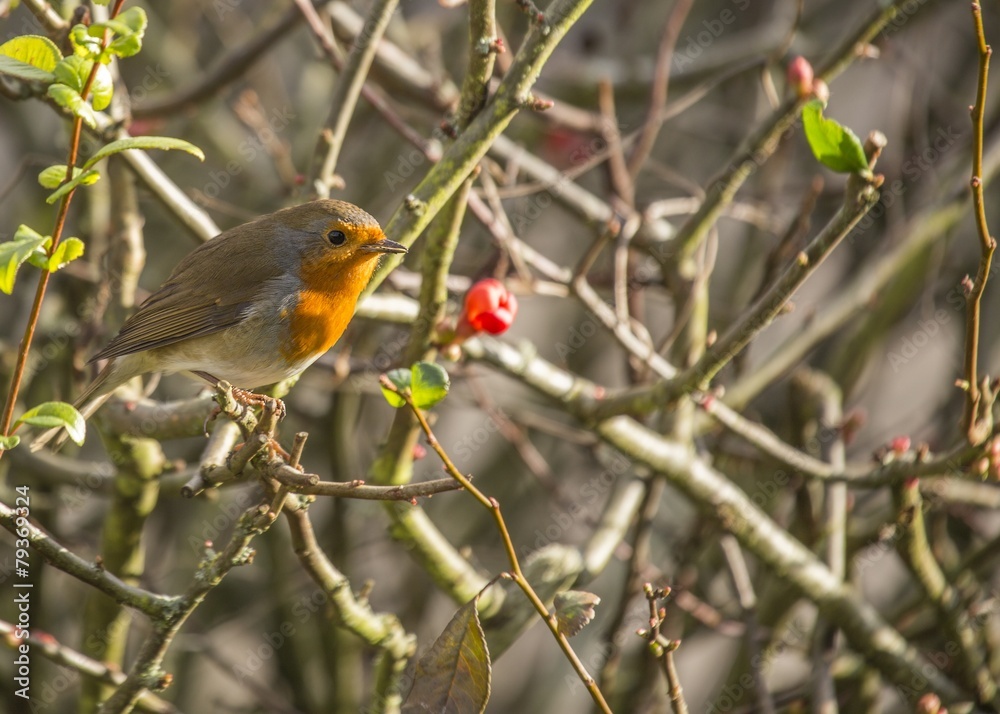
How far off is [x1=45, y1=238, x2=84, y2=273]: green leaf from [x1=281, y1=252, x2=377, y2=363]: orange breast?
1.05m

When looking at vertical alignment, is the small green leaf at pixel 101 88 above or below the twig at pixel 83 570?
above

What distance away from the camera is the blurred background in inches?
135

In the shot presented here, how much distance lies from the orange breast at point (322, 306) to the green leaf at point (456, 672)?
1074mm

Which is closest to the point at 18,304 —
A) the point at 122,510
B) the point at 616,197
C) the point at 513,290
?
the point at 122,510

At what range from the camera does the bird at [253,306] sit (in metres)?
2.73

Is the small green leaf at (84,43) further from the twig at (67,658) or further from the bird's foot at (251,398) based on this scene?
the twig at (67,658)

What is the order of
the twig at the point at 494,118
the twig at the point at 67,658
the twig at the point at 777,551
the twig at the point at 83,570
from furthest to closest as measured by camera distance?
the twig at the point at 777,551 < the twig at the point at 67,658 < the twig at the point at 494,118 < the twig at the point at 83,570

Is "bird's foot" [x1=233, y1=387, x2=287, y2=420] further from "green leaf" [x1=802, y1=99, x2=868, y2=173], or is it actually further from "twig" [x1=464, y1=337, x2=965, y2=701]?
"green leaf" [x1=802, y1=99, x2=868, y2=173]

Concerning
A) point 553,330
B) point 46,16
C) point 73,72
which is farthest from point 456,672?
point 553,330

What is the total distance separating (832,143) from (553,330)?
11.1 ft

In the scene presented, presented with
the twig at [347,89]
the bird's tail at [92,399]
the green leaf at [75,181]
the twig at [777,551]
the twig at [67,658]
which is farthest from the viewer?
the twig at [777,551]

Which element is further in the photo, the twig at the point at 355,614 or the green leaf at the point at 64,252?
the twig at the point at 355,614

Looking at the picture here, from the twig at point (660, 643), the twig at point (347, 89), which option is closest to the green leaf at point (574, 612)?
the twig at point (660, 643)

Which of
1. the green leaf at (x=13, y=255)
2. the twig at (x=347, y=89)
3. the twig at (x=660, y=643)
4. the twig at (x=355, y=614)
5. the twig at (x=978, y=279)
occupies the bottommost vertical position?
the twig at (x=660, y=643)
